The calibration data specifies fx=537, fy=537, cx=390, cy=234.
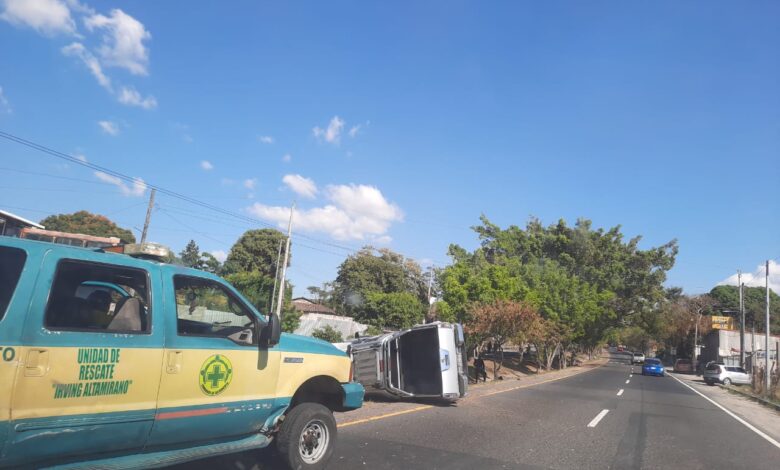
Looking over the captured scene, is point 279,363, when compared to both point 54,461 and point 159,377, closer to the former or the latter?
point 159,377

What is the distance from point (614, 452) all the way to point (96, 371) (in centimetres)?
784

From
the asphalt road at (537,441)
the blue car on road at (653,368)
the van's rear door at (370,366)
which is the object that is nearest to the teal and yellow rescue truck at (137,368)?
the asphalt road at (537,441)

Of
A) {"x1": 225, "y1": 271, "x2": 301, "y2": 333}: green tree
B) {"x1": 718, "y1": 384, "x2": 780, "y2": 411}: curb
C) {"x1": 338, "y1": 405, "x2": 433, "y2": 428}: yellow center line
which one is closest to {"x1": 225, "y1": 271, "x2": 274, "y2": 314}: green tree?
{"x1": 225, "y1": 271, "x2": 301, "y2": 333}: green tree

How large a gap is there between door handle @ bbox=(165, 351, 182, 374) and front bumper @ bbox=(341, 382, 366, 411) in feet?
7.47

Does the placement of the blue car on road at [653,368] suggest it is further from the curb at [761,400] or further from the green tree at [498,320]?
the green tree at [498,320]

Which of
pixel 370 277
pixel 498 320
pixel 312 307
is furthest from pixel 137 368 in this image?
pixel 312 307

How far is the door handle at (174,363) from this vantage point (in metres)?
4.65

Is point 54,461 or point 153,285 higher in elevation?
point 153,285

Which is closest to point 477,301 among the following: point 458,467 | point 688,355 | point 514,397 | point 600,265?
point 514,397

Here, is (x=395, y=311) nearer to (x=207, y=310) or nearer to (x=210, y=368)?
(x=207, y=310)

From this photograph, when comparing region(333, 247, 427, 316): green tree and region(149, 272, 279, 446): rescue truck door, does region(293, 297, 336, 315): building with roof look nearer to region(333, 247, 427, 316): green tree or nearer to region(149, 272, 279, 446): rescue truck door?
region(333, 247, 427, 316): green tree

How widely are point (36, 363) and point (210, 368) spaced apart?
1474 mm

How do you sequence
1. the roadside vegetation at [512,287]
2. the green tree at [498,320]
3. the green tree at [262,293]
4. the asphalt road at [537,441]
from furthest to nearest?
the green tree at [262,293] < the roadside vegetation at [512,287] < the green tree at [498,320] < the asphalt road at [537,441]

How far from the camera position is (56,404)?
12.9ft
